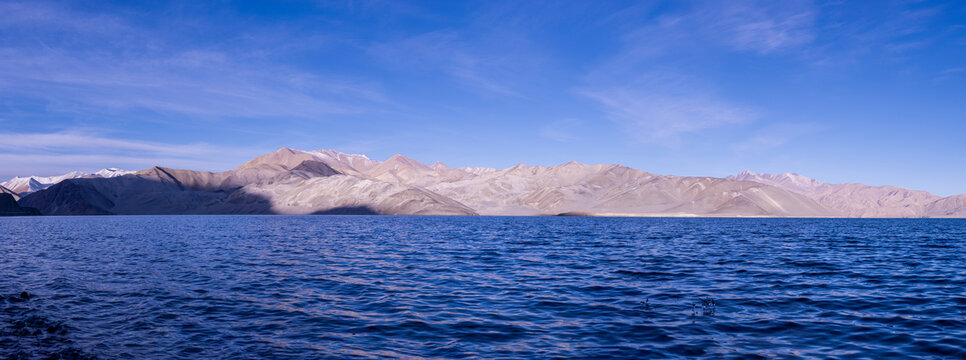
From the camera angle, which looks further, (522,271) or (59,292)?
(522,271)

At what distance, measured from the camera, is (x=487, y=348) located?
1480 cm

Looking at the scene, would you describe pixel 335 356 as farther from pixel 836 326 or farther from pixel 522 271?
pixel 522 271

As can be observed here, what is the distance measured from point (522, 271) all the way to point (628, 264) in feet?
24.9

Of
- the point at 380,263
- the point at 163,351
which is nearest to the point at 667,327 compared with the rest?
the point at 163,351

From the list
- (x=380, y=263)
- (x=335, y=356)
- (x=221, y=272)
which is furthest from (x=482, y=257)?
(x=335, y=356)

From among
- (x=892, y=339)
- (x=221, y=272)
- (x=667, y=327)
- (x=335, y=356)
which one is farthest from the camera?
(x=221, y=272)

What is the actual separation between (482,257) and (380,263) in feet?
25.1

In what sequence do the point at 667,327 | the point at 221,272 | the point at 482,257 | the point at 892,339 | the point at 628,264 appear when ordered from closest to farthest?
the point at 892,339
the point at 667,327
the point at 221,272
the point at 628,264
the point at 482,257

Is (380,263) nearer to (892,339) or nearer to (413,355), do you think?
(413,355)

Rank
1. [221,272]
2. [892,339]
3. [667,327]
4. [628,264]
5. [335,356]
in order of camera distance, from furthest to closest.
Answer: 1. [628,264]
2. [221,272]
3. [667,327]
4. [892,339]
5. [335,356]

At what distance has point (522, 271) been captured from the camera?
103ft

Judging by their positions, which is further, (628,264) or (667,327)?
(628,264)

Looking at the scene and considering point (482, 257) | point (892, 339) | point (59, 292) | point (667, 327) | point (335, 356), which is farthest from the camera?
point (482, 257)

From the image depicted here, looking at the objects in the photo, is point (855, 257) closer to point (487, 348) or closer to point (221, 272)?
point (487, 348)
